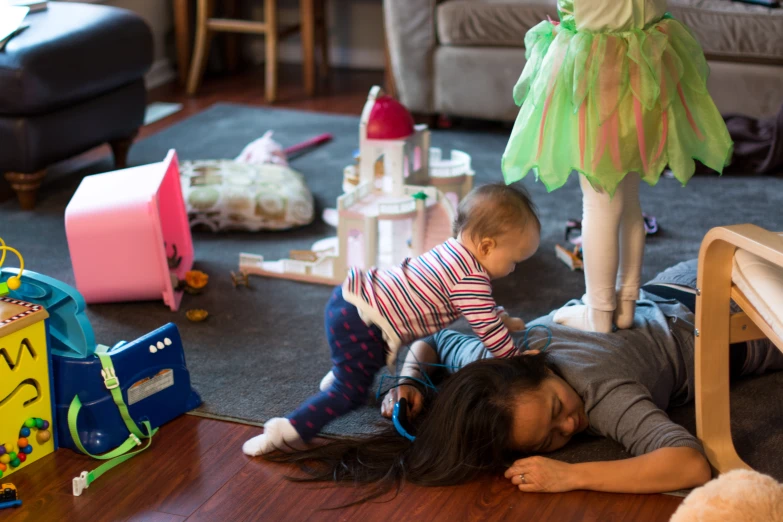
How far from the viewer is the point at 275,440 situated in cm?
145

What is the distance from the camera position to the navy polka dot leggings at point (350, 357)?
1.48 meters

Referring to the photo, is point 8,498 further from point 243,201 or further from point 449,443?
point 243,201

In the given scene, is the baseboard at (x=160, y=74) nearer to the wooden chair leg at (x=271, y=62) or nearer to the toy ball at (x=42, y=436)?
the wooden chair leg at (x=271, y=62)

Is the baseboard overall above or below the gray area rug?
above

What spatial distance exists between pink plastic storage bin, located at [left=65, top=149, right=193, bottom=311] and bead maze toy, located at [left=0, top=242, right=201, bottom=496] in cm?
40

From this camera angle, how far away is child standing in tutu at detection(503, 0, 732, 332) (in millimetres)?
1481

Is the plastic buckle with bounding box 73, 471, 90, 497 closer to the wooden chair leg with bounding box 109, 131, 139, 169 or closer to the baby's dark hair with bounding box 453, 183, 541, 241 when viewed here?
the baby's dark hair with bounding box 453, 183, 541, 241

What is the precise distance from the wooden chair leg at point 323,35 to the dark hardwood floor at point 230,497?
9.30ft

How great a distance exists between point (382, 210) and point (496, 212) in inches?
22.7

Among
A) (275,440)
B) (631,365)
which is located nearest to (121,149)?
(275,440)

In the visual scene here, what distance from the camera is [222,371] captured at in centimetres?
172

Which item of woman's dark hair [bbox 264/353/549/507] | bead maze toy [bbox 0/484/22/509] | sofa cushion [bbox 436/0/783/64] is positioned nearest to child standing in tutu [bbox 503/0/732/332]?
woman's dark hair [bbox 264/353/549/507]

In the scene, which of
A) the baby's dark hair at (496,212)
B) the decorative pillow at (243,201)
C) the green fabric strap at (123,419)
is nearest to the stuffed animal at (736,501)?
the baby's dark hair at (496,212)

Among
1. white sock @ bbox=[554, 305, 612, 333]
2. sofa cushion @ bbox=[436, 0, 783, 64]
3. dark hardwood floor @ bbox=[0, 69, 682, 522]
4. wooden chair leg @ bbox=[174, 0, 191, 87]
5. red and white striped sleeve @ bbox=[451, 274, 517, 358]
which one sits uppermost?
sofa cushion @ bbox=[436, 0, 783, 64]
